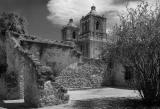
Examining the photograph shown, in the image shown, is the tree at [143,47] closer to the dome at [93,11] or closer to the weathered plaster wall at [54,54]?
the weathered plaster wall at [54,54]

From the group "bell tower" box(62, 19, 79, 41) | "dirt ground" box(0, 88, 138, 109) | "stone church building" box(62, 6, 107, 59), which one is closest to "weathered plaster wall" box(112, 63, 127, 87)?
"dirt ground" box(0, 88, 138, 109)

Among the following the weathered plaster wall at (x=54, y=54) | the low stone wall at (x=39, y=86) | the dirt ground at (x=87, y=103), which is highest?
the weathered plaster wall at (x=54, y=54)

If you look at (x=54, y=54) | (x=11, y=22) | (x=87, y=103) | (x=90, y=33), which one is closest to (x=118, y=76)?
(x=54, y=54)

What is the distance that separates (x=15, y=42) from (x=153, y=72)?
8.37 metres

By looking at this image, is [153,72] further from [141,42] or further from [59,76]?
[59,76]

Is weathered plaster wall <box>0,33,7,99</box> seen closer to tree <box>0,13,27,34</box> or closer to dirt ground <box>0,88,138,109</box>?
tree <box>0,13,27,34</box>

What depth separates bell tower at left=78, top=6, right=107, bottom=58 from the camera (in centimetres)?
3719

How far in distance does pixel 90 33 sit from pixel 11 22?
24.8m

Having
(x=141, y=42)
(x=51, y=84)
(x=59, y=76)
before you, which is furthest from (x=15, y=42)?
(x=141, y=42)

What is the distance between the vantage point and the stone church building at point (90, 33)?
37250 mm

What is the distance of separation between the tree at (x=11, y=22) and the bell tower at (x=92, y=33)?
76.4 ft

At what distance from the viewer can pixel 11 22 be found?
13.5m

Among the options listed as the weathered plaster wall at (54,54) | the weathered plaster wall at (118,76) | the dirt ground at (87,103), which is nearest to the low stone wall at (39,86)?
the dirt ground at (87,103)

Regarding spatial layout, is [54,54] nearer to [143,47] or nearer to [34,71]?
[34,71]
